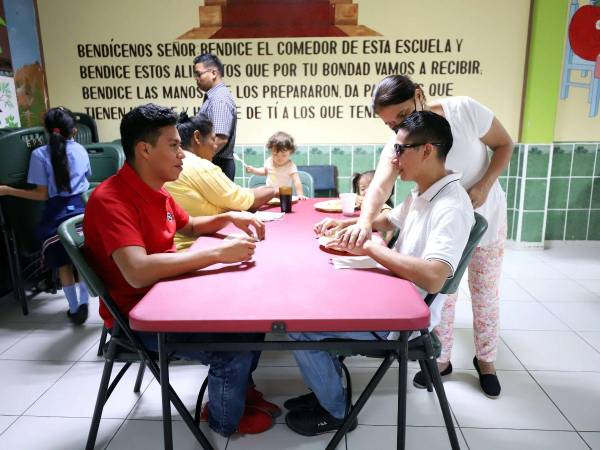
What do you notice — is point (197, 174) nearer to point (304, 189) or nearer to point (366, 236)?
point (366, 236)

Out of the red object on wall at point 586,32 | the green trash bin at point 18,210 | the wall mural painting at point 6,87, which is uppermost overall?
the red object on wall at point 586,32

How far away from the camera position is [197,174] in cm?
205

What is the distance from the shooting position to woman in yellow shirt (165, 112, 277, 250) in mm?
2049

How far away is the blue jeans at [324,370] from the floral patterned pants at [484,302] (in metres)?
0.62

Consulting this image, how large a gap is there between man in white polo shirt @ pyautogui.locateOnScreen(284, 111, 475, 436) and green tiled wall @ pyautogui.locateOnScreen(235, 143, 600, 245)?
8.60 ft

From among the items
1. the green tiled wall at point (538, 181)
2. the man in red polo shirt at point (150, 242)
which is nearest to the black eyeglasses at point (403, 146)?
the man in red polo shirt at point (150, 242)

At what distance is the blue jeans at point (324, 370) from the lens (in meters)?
1.48

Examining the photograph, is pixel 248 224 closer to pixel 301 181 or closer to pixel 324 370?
pixel 324 370

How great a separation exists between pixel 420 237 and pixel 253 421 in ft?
3.25

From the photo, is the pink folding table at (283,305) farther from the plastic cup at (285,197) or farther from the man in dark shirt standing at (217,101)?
the man in dark shirt standing at (217,101)

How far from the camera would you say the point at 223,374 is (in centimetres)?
159

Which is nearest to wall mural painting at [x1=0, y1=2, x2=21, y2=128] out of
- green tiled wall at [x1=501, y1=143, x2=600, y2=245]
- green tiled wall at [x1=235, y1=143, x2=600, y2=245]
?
green tiled wall at [x1=235, y1=143, x2=600, y2=245]

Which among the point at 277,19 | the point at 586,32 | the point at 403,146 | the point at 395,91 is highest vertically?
the point at 277,19

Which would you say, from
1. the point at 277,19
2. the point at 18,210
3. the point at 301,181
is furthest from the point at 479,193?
the point at 277,19
